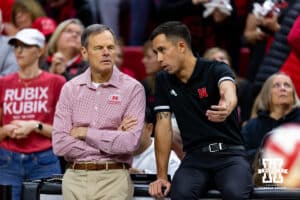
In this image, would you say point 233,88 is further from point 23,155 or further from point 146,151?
point 23,155

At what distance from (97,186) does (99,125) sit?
0.43 m

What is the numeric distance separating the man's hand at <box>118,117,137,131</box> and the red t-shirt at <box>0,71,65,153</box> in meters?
1.11

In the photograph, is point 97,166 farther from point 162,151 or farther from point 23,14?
point 23,14

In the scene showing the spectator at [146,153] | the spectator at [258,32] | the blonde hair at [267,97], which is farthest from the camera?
the spectator at [258,32]

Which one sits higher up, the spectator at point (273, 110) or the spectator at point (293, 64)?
the spectator at point (293, 64)

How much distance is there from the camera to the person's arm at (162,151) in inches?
279

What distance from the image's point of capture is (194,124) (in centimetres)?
709

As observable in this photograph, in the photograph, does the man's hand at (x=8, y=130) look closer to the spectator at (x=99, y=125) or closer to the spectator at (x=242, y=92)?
the spectator at (x=99, y=125)

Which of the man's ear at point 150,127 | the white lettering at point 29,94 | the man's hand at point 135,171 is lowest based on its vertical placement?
the man's hand at point 135,171

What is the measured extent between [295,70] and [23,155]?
2.76 metres

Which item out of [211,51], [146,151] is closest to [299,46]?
[211,51]

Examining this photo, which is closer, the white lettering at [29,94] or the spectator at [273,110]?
the white lettering at [29,94]

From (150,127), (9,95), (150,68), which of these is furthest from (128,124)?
(150,68)

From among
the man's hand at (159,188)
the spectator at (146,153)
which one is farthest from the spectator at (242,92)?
the man's hand at (159,188)
